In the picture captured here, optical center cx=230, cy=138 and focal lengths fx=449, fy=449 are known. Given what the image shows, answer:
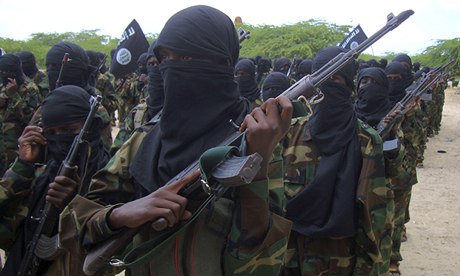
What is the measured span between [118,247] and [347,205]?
1498mm

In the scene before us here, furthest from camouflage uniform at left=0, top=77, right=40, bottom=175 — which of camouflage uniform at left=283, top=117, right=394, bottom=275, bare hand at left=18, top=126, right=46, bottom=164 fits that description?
camouflage uniform at left=283, top=117, right=394, bottom=275

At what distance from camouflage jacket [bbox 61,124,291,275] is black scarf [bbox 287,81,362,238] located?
1.07 metres

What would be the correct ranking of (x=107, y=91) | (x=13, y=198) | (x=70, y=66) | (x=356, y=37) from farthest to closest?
(x=356, y=37) < (x=107, y=91) < (x=70, y=66) < (x=13, y=198)

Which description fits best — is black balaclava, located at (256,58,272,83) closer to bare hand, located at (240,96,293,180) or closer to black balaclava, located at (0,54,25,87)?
black balaclava, located at (0,54,25,87)

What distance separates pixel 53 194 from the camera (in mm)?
2088

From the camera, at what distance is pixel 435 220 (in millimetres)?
6500

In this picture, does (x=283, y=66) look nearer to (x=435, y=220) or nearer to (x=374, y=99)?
(x=435, y=220)

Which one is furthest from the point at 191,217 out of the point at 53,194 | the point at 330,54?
the point at 330,54

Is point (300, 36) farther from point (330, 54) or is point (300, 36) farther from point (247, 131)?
point (247, 131)

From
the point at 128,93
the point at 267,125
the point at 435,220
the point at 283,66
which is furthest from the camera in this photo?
the point at 128,93

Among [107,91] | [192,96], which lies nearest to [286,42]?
[107,91]

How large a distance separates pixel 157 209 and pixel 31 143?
4.70 feet

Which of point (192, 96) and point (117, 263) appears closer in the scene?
point (117, 263)

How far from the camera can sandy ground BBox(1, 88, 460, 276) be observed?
5.05m
